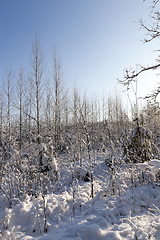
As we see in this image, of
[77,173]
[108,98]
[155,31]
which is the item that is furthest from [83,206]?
[108,98]

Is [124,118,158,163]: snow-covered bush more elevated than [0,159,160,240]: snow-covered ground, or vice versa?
[124,118,158,163]: snow-covered bush

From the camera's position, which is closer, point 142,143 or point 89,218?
point 89,218

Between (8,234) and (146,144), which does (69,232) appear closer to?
(8,234)

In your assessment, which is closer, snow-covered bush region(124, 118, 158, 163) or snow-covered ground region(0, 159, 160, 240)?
snow-covered ground region(0, 159, 160, 240)

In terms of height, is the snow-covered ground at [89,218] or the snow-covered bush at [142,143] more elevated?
the snow-covered bush at [142,143]

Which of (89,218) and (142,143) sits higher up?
(142,143)

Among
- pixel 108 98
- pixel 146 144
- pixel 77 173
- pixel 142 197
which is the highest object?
pixel 108 98

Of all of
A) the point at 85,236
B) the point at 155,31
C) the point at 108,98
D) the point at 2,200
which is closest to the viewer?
the point at 85,236

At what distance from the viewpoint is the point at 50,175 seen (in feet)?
18.6

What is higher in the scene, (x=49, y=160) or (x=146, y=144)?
(x=146, y=144)

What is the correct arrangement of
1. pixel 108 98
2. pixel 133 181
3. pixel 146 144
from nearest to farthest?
pixel 133 181
pixel 146 144
pixel 108 98

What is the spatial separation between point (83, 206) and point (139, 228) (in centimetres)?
157

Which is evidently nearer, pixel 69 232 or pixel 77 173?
pixel 69 232

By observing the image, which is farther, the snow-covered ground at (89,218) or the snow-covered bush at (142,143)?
the snow-covered bush at (142,143)
